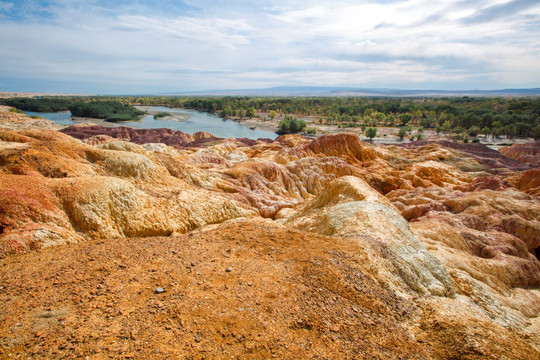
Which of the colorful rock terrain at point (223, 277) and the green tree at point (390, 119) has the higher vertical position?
the green tree at point (390, 119)

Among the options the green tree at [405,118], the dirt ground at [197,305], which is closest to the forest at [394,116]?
the green tree at [405,118]

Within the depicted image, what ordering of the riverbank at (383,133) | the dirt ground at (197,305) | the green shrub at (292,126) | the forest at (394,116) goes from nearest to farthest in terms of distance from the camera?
the dirt ground at (197,305), the riverbank at (383,133), the forest at (394,116), the green shrub at (292,126)

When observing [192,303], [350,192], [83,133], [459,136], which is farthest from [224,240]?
[459,136]

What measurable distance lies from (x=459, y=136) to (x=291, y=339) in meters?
84.4

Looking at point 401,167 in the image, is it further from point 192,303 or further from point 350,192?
point 192,303

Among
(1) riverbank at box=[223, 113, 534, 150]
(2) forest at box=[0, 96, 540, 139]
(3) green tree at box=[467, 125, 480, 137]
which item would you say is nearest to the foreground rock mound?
(1) riverbank at box=[223, 113, 534, 150]

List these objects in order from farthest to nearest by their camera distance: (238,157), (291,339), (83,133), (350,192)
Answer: (83,133) < (238,157) < (350,192) < (291,339)

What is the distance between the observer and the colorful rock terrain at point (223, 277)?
4660 mm

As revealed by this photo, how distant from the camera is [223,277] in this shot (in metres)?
6.27

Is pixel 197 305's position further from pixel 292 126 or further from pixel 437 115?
pixel 437 115

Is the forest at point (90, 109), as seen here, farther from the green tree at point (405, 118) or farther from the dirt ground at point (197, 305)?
the dirt ground at point (197, 305)

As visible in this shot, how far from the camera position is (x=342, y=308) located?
18.9 feet

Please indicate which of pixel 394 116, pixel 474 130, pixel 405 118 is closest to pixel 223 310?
pixel 474 130

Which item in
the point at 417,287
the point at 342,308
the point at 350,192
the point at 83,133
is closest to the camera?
the point at 342,308
